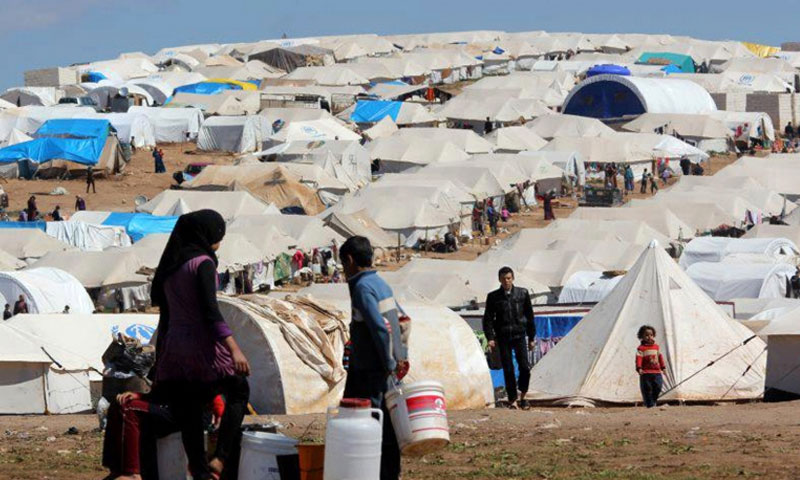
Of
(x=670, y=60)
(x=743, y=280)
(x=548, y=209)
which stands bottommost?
(x=743, y=280)

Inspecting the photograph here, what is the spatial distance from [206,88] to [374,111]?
10357 millimetres

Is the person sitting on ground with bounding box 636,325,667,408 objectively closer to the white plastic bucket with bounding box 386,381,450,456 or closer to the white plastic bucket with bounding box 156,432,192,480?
the white plastic bucket with bounding box 386,381,450,456

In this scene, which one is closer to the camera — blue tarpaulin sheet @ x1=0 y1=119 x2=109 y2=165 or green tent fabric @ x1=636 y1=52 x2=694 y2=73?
blue tarpaulin sheet @ x1=0 y1=119 x2=109 y2=165

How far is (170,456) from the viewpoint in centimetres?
689

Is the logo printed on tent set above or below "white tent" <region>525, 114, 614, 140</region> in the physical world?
below

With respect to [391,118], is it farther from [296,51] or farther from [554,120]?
[296,51]

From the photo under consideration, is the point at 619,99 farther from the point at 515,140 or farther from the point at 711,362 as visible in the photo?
the point at 711,362

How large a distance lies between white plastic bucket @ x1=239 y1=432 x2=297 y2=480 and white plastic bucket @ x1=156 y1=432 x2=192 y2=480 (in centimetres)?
27

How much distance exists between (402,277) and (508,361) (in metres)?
16.2

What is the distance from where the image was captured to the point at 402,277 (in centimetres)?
2744

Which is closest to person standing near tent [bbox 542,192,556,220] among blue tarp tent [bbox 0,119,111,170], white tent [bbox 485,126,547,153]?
white tent [bbox 485,126,547,153]

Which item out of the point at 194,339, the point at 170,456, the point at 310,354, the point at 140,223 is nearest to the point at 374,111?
the point at 140,223

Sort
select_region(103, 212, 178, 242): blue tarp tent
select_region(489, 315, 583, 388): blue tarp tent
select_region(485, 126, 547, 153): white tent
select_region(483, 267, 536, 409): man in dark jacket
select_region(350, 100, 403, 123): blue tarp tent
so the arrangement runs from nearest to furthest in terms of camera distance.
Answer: select_region(483, 267, 536, 409): man in dark jacket → select_region(489, 315, 583, 388): blue tarp tent → select_region(103, 212, 178, 242): blue tarp tent → select_region(485, 126, 547, 153): white tent → select_region(350, 100, 403, 123): blue tarp tent

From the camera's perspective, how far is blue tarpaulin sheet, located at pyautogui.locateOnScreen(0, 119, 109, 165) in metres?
47.8
